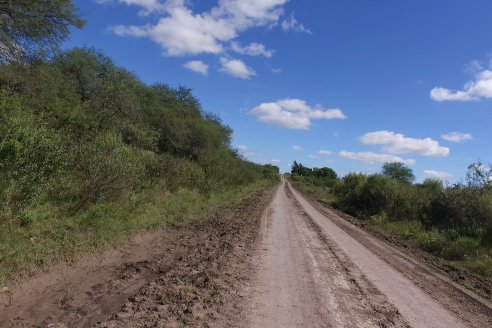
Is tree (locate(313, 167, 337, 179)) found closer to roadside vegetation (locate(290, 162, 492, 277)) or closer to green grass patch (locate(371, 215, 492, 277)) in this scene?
roadside vegetation (locate(290, 162, 492, 277))

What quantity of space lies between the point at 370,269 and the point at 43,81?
13842 mm

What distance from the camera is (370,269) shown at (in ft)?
35.1

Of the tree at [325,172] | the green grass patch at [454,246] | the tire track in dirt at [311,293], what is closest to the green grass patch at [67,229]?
the tire track in dirt at [311,293]

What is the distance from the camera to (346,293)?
7.98 meters

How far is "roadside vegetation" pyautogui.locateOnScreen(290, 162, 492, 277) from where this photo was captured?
1606cm

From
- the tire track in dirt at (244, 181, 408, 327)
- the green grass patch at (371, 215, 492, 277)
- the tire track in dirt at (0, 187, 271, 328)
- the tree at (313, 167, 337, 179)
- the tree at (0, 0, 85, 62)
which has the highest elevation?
the tree at (313, 167, 337, 179)

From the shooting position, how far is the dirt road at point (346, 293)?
259 inches

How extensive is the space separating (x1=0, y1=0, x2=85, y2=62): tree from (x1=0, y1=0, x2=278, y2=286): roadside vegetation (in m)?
0.03

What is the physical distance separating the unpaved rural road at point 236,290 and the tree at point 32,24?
8.16m

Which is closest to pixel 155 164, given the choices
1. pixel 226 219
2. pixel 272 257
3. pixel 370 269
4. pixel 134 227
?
pixel 226 219

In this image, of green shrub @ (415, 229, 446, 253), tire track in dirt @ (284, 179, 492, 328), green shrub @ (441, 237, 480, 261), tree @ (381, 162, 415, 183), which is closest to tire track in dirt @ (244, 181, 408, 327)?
tire track in dirt @ (284, 179, 492, 328)

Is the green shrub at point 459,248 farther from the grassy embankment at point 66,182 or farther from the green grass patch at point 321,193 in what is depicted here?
the green grass patch at point 321,193

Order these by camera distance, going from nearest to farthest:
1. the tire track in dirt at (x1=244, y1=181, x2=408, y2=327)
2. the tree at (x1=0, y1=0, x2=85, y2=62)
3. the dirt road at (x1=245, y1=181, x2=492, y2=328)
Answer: the tire track in dirt at (x1=244, y1=181, x2=408, y2=327) < the dirt road at (x1=245, y1=181, x2=492, y2=328) < the tree at (x1=0, y1=0, x2=85, y2=62)

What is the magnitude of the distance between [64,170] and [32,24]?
7077mm
